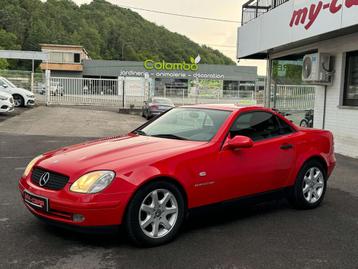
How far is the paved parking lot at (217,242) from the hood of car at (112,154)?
0.71 meters

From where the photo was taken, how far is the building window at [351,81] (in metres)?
11.3

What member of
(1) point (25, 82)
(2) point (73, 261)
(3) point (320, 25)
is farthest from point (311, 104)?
(1) point (25, 82)

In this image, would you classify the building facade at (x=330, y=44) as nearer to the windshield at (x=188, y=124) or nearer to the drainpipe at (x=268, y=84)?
the drainpipe at (x=268, y=84)

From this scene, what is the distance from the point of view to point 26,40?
99.9 meters

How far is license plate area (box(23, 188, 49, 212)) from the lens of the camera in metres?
4.25

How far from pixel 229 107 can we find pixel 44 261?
2944 mm

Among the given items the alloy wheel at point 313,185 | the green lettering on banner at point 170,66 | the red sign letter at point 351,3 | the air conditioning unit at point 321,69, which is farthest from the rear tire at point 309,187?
the green lettering on banner at point 170,66

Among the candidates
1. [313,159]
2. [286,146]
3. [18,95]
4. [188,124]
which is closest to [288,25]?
[313,159]

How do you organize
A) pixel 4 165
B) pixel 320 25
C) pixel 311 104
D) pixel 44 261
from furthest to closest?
pixel 311 104 < pixel 320 25 < pixel 4 165 < pixel 44 261

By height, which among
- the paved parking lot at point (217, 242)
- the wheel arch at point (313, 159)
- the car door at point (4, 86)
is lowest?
the paved parking lot at point (217, 242)

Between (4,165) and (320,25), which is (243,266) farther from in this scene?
(320,25)

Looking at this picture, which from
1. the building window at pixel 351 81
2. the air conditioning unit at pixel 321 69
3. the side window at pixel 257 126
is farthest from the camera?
the air conditioning unit at pixel 321 69

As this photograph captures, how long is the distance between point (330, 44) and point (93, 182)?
385 inches

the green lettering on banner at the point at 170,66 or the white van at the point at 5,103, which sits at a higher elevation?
the green lettering on banner at the point at 170,66
